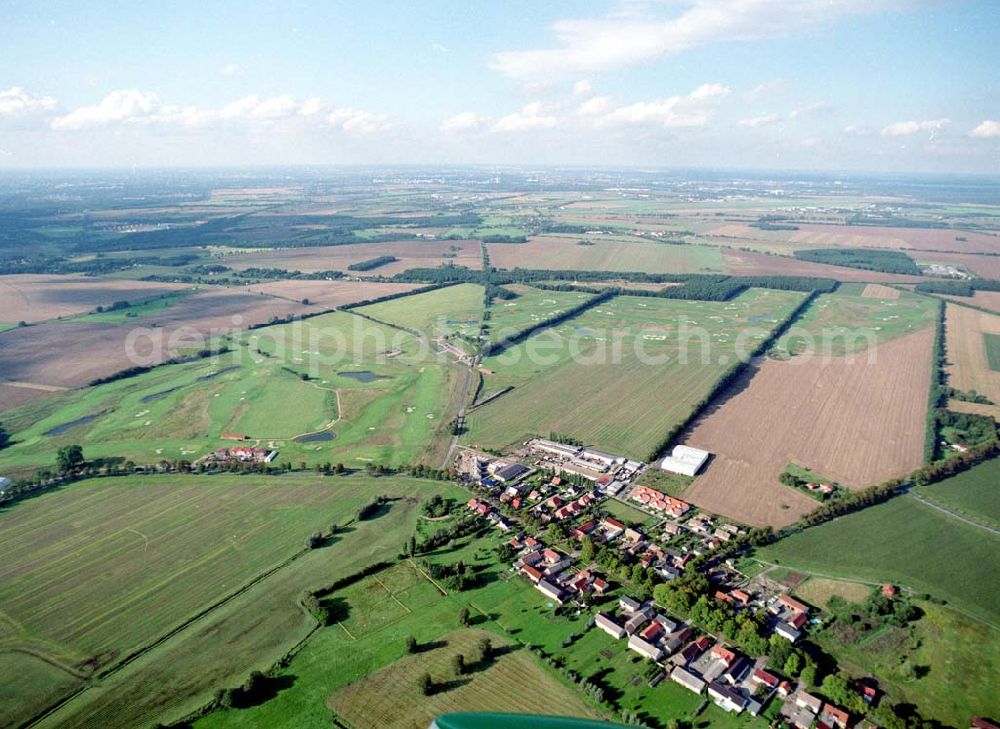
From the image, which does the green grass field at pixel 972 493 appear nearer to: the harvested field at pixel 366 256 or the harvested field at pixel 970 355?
the harvested field at pixel 970 355

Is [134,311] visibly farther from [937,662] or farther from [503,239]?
[937,662]

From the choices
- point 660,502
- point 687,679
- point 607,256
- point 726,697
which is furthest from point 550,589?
point 607,256

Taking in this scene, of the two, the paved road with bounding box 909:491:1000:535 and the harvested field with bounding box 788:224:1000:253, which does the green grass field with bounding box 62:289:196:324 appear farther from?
the harvested field with bounding box 788:224:1000:253

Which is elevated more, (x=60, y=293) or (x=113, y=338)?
(x=60, y=293)

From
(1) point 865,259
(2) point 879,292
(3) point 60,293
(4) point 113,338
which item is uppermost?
(1) point 865,259

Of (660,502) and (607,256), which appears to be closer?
(660,502)

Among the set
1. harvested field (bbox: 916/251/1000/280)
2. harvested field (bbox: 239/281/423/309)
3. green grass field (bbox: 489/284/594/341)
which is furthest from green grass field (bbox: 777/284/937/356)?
harvested field (bbox: 239/281/423/309)
